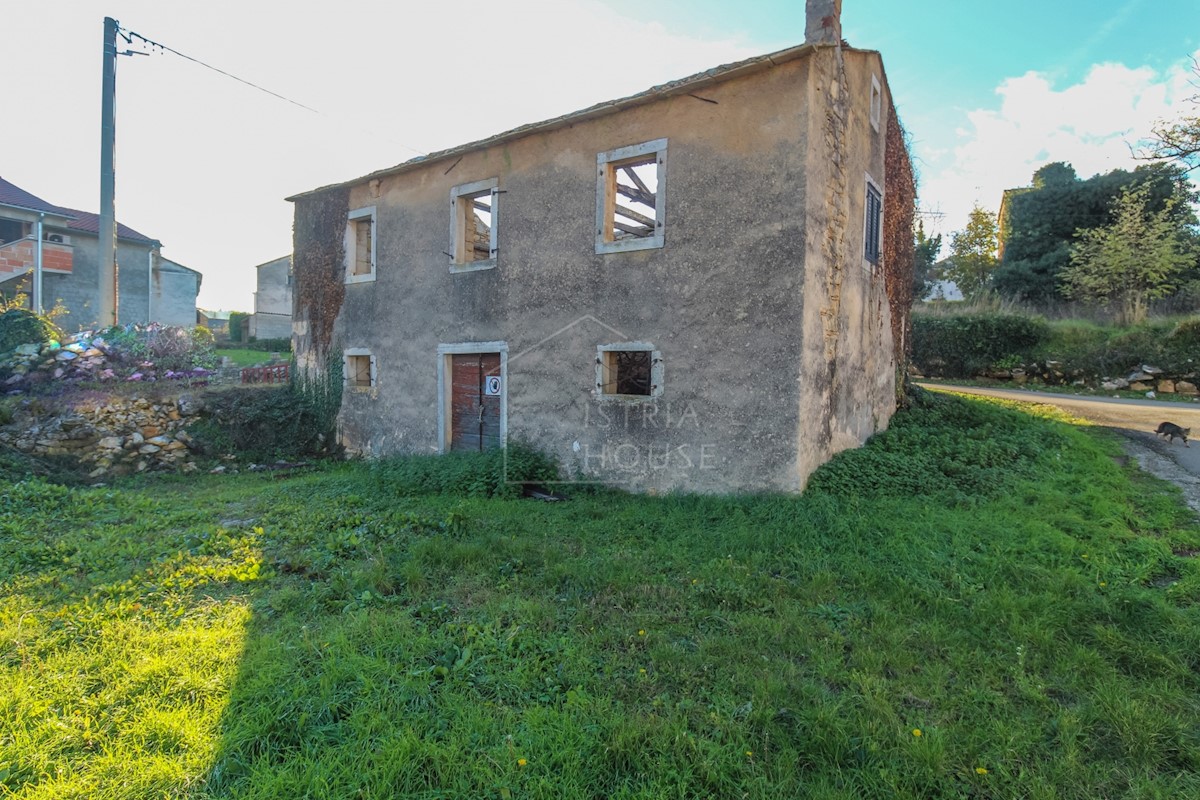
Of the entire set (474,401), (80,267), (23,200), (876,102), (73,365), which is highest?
(23,200)

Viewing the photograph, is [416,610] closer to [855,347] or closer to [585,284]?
[585,284]

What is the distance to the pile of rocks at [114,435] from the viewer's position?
9719 mm

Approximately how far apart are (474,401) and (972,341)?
1788 cm

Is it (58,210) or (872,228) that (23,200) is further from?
(872,228)

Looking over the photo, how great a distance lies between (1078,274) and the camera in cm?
2106

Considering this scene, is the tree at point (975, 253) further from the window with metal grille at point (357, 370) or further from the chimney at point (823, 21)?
the window with metal grille at point (357, 370)

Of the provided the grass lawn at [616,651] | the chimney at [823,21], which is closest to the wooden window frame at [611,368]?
the grass lawn at [616,651]

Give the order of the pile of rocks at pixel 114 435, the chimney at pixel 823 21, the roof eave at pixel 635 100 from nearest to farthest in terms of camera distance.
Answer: the roof eave at pixel 635 100 < the chimney at pixel 823 21 < the pile of rocks at pixel 114 435

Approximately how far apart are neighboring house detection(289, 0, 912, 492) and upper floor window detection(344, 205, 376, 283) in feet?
1.46

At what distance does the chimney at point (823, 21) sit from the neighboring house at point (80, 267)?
66.4 ft

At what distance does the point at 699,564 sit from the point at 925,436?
18.5ft

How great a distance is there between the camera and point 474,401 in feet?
32.0

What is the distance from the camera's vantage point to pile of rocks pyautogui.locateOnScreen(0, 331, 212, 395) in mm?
11117

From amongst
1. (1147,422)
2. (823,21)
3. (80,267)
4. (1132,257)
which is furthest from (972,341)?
(80,267)
